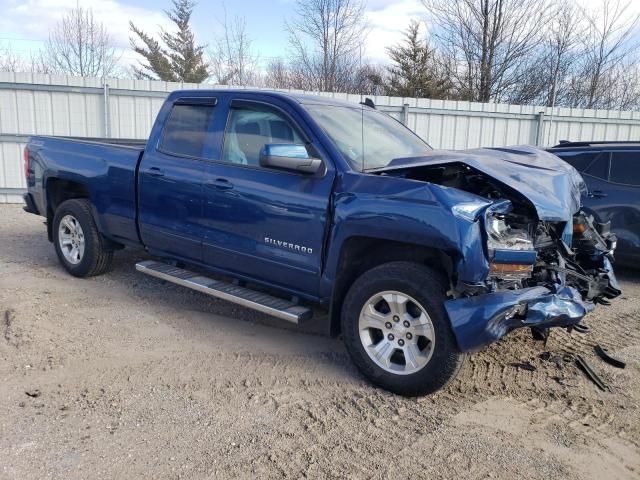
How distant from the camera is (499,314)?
10.7ft

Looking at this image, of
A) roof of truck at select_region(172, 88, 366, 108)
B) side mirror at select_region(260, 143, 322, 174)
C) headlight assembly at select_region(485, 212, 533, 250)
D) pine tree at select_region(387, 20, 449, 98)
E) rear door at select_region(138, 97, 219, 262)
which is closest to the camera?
headlight assembly at select_region(485, 212, 533, 250)

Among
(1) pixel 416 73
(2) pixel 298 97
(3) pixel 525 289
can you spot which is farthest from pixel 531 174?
(1) pixel 416 73

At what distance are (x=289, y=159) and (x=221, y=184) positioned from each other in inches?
34.1

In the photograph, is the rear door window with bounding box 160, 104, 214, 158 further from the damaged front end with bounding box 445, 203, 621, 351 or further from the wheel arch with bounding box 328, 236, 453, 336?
the damaged front end with bounding box 445, 203, 621, 351

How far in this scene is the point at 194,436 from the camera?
3125mm

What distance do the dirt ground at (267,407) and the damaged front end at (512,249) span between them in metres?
0.55

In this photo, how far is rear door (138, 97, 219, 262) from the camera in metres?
4.75

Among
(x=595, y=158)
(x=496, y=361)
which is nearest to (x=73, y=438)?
(x=496, y=361)

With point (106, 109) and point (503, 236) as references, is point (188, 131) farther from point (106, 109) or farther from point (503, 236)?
point (106, 109)

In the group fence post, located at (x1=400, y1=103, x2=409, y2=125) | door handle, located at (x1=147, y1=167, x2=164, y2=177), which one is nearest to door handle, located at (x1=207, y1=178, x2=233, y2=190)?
door handle, located at (x1=147, y1=167, x2=164, y2=177)

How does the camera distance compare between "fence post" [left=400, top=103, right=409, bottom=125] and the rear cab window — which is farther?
"fence post" [left=400, top=103, right=409, bottom=125]

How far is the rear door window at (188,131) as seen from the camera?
4844mm

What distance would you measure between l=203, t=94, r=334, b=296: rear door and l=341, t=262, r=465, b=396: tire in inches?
18.3

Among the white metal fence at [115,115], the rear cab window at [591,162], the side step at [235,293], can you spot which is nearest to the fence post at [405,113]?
the white metal fence at [115,115]
